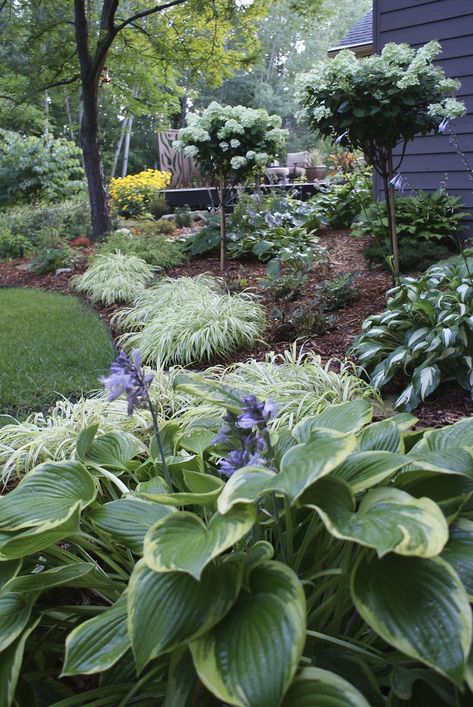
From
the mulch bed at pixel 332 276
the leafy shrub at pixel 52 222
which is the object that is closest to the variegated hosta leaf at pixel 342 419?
the mulch bed at pixel 332 276

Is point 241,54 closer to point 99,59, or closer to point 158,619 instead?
point 99,59

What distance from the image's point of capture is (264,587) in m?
0.96

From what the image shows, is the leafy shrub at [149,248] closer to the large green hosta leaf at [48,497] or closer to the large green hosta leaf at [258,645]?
the large green hosta leaf at [48,497]

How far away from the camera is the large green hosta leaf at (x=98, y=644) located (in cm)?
95

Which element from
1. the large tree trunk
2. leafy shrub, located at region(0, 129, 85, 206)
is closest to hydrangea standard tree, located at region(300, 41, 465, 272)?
the large tree trunk

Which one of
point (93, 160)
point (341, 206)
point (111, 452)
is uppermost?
point (93, 160)

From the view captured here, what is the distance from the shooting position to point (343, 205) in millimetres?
7273

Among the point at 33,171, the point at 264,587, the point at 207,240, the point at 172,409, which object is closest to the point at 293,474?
the point at 264,587

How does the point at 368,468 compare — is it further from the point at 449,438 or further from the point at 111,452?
the point at 111,452

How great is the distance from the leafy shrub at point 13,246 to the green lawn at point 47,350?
2943mm

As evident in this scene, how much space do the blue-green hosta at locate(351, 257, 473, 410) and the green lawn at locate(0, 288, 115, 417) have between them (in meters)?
1.77

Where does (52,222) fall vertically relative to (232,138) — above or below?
below

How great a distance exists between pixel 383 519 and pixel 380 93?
3.63m

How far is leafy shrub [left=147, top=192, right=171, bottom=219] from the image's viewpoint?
464 inches
